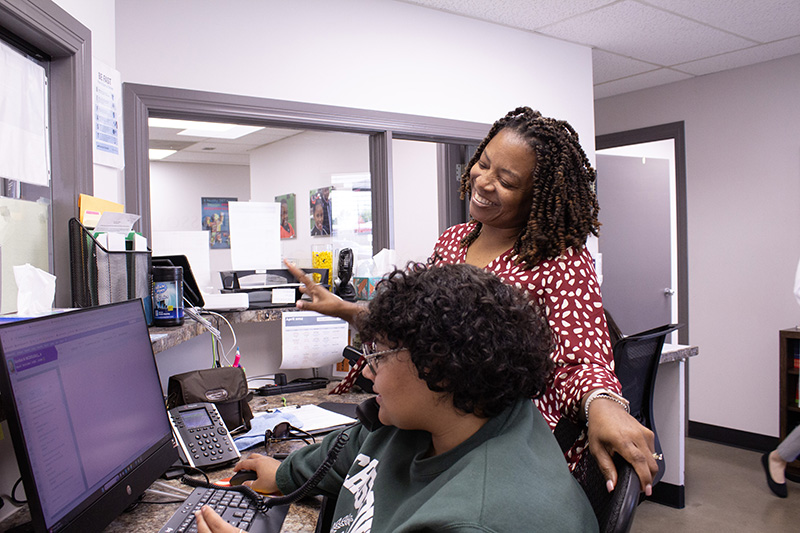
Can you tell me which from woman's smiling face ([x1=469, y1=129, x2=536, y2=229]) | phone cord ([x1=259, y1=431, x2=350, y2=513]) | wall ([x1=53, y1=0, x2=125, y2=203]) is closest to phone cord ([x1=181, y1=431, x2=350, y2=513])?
phone cord ([x1=259, y1=431, x2=350, y2=513])

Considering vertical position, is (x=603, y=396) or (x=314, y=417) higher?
(x=603, y=396)

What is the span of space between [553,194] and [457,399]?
0.75m

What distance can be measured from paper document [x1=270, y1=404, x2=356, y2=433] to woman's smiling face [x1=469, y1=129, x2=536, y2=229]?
71 cm

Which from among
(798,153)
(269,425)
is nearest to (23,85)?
(269,425)

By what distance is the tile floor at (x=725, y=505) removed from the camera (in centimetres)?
282

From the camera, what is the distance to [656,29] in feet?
11.2

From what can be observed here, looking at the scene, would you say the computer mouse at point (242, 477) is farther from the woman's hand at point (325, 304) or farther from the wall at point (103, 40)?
the wall at point (103, 40)

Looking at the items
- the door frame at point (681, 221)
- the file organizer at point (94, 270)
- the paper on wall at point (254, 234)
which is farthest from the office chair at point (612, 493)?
the door frame at point (681, 221)

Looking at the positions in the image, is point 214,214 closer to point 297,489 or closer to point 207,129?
point 207,129

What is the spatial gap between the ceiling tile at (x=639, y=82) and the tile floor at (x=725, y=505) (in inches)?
108

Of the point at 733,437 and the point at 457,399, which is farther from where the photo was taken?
the point at 733,437

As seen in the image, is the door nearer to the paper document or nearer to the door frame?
the door frame

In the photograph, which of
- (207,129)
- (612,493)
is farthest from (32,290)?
(207,129)

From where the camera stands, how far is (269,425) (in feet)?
5.39
